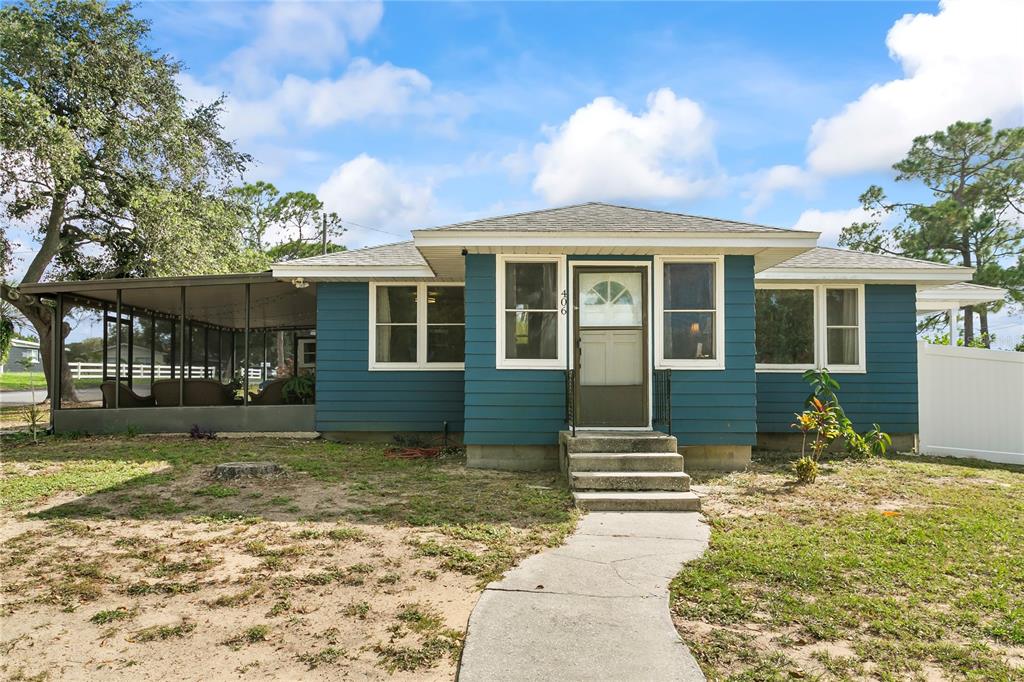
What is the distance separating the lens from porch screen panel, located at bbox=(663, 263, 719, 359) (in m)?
7.44

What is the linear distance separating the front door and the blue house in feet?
0.05

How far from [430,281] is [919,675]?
7898 mm

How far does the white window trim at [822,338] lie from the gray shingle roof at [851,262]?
0.96 feet

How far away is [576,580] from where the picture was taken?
12.6 ft

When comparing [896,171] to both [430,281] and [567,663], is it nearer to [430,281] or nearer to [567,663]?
[430,281]

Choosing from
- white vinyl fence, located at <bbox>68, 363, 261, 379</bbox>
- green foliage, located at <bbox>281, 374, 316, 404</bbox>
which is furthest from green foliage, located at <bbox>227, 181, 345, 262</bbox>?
green foliage, located at <bbox>281, 374, 316, 404</bbox>

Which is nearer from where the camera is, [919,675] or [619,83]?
[919,675]

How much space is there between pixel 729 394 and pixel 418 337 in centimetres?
458

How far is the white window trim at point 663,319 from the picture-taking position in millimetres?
7348

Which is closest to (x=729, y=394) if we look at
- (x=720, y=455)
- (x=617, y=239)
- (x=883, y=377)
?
(x=720, y=455)

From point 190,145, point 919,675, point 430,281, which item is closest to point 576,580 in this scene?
point 919,675

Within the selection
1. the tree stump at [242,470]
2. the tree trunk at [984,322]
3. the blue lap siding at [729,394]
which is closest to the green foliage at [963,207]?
the tree trunk at [984,322]

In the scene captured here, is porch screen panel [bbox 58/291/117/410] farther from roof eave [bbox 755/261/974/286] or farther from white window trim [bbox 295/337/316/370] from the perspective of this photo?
roof eave [bbox 755/261/974/286]

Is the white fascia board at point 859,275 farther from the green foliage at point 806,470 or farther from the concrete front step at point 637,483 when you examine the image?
the concrete front step at point 637,483
